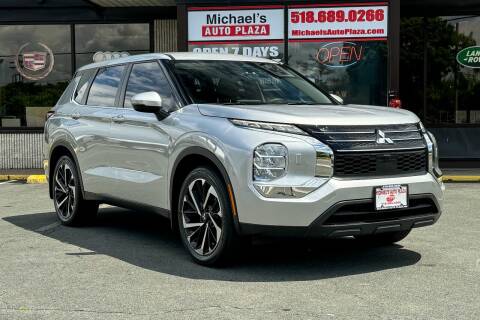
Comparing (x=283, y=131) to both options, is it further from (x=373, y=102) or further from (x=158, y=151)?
(x=373, y=102)

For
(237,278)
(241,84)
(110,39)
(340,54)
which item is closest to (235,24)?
(340,54)

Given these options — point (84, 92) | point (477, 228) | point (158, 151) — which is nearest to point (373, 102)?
point (477, 228)

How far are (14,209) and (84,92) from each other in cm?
244

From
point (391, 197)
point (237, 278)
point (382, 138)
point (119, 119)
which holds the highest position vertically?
point (119, 119)

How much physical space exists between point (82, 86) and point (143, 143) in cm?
185

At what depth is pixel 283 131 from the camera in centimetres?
489

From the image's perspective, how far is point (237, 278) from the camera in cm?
505

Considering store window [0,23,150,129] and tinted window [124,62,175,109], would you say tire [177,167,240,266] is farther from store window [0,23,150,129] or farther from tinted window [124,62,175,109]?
store window [0,23,150,129]

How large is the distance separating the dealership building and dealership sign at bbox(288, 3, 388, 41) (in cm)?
2

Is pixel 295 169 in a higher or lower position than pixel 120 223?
higher

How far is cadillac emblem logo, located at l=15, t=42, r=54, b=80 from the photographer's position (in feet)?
49.6

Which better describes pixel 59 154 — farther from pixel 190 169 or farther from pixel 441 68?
pixel 441 68

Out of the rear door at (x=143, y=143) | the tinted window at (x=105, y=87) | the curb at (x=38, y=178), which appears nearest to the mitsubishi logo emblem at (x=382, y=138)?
the rear door at (x=143, y=143)

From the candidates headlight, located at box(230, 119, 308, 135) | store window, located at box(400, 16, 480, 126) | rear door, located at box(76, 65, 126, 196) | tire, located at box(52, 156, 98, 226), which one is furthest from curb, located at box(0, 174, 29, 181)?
headlight, located at box(230, 119, 308, 135)
